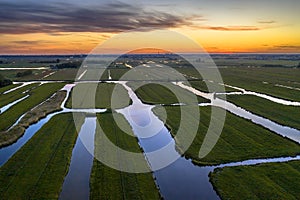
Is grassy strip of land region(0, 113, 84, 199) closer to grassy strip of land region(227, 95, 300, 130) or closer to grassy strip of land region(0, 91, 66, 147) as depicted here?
grassy strip of land region(0, 91, 66, 147)

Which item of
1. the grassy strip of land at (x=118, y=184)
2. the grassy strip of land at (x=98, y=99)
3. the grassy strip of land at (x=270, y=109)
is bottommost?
the grassy strip of land at (x=98, y=99)

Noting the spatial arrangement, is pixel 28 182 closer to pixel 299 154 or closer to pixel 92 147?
pixel 92 147

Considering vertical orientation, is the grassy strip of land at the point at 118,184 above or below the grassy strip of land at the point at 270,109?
above

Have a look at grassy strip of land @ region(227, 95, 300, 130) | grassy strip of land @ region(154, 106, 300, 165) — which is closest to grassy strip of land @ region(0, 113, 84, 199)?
grassy strip of land @ region(154, 106, 300, 165)

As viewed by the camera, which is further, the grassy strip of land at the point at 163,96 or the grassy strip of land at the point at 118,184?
the grassy strip of land at the point at 163,96

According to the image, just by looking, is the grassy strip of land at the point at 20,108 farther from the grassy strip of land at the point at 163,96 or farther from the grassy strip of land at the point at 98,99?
the grassy strip of land at the point at 163,96

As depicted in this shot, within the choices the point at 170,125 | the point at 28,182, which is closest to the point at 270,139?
the point at 170,125

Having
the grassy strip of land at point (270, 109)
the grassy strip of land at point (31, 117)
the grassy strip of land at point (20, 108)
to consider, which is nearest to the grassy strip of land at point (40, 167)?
the grassy strip of land at point (31, 117)
